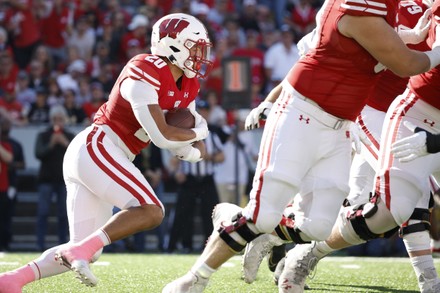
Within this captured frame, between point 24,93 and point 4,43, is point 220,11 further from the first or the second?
point 24,93

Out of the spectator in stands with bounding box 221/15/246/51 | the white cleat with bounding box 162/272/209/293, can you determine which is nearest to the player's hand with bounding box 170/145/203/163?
the white cleat with bounding box 162/272/209/293

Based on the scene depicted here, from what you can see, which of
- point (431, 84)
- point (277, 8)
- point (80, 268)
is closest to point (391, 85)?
point (431, 84)

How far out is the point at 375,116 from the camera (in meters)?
5.71

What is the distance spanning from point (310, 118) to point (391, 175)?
63cm

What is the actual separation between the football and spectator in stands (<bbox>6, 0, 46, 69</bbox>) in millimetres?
8313

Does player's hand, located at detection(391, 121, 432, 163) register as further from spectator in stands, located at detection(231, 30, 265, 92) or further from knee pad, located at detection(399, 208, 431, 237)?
spectator in stands, located at detection(231, 30, 265, 92)

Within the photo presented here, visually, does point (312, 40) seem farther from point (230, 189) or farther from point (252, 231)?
point (230, 189)

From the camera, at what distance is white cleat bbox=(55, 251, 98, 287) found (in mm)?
4344

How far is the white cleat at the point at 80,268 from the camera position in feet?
14.3

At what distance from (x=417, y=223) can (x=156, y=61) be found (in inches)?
65.0

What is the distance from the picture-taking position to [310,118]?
14.4 feet

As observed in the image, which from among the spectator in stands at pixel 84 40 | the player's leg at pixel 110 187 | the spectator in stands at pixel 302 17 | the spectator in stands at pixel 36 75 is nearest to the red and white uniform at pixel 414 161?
the player's leg at pixel 110 187

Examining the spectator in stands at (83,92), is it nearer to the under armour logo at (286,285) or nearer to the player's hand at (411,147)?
the under armour logo at (286,285)

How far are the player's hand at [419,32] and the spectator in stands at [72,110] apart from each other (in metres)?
6.99
